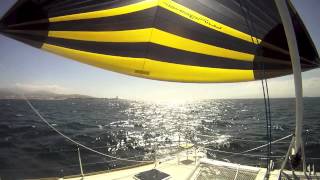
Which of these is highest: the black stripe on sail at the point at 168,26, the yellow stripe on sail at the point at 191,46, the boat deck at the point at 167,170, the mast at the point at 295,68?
the black stripe on sail at the point at 168,26

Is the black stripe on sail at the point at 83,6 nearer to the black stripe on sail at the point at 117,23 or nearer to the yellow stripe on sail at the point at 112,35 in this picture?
the black stripe on sail at the point at 117,23

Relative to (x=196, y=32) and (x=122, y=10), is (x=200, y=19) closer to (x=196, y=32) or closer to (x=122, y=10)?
(x=196, y=32)

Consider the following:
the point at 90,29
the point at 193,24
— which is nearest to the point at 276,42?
the point at 193,24

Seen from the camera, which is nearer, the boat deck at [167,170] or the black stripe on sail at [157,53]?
the black stripe on sail at [157,53]

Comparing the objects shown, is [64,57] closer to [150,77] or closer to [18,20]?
[18,20]

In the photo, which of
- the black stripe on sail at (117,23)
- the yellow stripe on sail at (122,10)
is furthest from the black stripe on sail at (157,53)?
the yellow stripe on sail at (122,10)

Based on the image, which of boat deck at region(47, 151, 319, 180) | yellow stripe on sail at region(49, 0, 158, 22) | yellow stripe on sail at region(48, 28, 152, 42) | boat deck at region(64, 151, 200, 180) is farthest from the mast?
boat deck at region(64, 151, 200, 180)
